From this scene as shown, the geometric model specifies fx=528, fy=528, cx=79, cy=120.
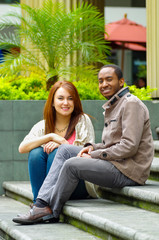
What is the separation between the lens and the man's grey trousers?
4.42m

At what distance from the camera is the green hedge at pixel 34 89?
703 centimetres

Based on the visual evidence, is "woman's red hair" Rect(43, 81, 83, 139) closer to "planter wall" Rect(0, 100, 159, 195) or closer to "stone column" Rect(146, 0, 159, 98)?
"planter wall" Rect(0, 100, 159, 195)

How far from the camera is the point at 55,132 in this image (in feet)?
17.8

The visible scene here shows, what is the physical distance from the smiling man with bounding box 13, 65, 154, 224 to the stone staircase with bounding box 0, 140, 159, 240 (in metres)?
0.11

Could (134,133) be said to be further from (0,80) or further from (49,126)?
(0,80)

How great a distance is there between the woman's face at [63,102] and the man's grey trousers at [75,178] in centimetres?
87

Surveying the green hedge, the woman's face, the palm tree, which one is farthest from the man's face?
the palm tree

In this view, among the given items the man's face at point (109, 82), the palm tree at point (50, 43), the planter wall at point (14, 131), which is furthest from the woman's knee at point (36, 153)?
the palm tree at point (50, 43)

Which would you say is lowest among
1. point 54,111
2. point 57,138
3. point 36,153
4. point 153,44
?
point 36,153

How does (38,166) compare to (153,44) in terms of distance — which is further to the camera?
(153,44)

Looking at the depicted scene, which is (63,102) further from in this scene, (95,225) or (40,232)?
(95,225)

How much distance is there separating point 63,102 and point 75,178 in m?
1.05

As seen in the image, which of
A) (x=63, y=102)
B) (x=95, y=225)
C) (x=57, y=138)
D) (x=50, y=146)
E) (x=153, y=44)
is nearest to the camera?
(x=95, y=225)

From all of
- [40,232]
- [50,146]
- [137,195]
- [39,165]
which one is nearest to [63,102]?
[50,146]
